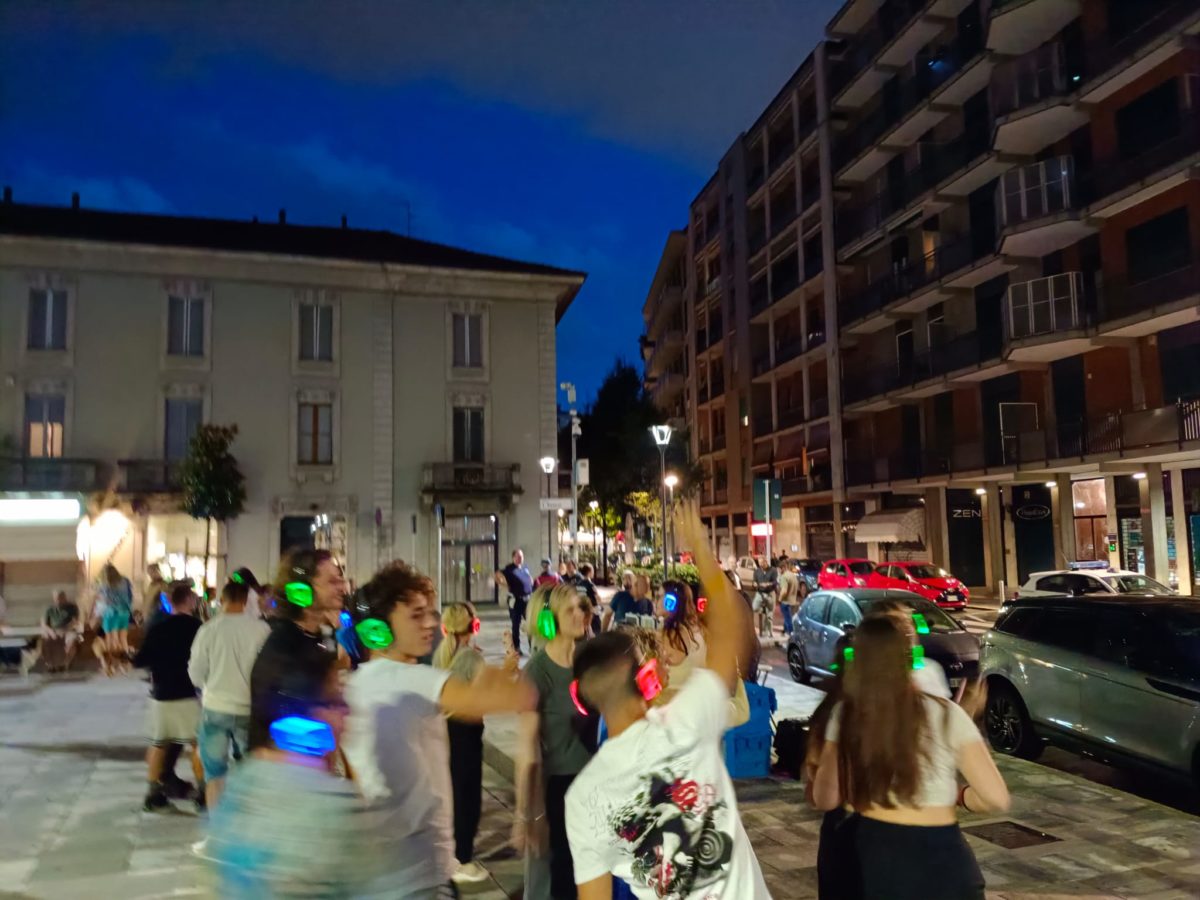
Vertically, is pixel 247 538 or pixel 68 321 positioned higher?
pixel 68 321

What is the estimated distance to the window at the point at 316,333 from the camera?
30172 millimetres

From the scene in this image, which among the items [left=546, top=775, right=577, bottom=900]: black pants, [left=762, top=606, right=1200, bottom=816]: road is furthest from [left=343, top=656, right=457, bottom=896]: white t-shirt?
[left=762, top=606, right=1200, bottom=816]: road

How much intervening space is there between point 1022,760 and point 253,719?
7860 mm

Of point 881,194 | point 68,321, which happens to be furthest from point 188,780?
point 881,194

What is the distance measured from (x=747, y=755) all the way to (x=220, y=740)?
426cm

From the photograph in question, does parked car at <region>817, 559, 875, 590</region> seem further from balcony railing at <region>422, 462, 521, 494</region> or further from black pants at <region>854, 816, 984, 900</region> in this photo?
black pants at <region>854, 816, 984, 900</region>

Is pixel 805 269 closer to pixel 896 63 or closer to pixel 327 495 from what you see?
pixel 896 63

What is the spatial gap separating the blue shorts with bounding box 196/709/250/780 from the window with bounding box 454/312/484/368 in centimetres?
2569

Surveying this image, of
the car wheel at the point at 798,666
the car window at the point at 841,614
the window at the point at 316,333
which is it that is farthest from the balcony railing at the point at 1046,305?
the window at the point at 316,333

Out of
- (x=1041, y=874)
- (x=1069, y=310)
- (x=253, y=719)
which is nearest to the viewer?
(x=253, y=719)

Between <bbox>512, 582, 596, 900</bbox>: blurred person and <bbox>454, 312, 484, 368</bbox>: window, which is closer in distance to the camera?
<bbox>512, 582, 596, 900</bbox>: blurred person

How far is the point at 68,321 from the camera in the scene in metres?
28.1

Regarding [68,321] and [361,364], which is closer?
[68,321]

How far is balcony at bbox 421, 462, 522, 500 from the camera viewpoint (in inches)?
1188
